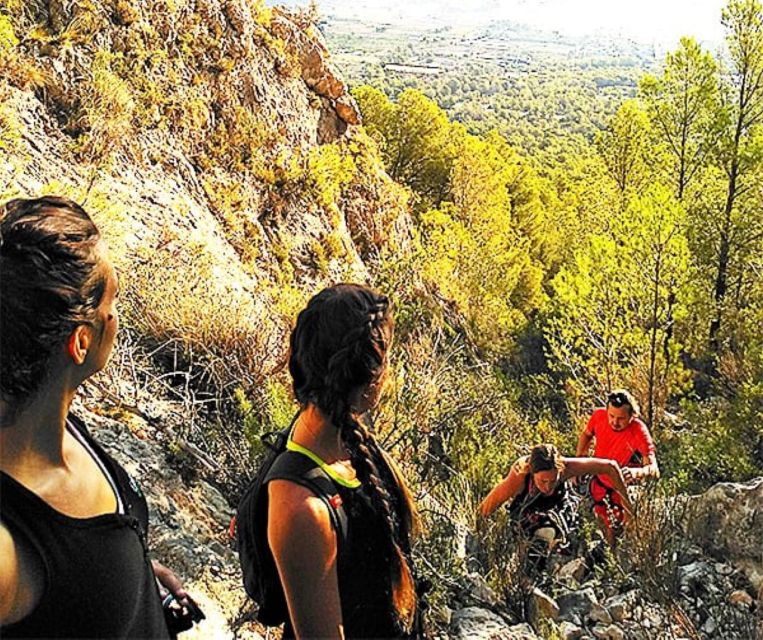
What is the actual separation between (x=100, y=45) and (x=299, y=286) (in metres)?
4.33

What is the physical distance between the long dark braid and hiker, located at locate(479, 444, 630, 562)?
2345 mm

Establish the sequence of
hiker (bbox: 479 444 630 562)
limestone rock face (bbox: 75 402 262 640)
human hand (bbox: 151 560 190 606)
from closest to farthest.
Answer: human hand (bbox: 151 560 190 606) < limestone rock face (bbox: 75 402 262 640) < hiker (bbox: 479 444 630 562)

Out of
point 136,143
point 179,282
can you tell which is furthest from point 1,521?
point 136,143

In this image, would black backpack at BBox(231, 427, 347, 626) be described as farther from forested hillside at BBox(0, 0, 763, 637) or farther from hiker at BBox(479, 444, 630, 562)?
hiker at BBox(479, 444, 630, 562)

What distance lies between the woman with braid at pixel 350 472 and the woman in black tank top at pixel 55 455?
41cm

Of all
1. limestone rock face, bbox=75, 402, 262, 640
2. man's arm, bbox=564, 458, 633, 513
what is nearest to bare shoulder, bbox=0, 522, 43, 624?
limestone rock face, bbox=75, 402, 262, 640

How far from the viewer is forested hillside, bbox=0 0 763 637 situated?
515 centimetres

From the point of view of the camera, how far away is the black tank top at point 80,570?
1.12m

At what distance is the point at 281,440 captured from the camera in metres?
1.92

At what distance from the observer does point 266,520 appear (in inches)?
70.2

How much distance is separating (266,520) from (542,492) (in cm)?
270

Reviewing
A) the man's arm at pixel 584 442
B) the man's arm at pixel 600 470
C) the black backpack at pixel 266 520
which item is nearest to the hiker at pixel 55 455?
the black backpack at pixel 266 520

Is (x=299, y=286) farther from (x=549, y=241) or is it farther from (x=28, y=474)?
(x=549, y=241)

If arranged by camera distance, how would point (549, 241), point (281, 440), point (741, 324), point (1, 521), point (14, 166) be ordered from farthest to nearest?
point (549, 241) → point (741, 324) → point (14, 166) → point (281, 440) → point (1, 521)
